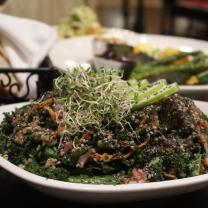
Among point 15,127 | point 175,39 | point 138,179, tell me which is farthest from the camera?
point 175,39

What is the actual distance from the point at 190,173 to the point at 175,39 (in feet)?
4.00

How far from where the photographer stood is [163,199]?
0.80 meters

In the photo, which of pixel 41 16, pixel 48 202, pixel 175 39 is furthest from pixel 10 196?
pixel 41 16

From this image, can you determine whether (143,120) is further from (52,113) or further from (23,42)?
(23,42)

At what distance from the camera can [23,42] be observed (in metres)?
1.42

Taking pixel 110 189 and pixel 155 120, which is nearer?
pixel 110 189

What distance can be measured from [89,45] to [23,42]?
0.44 metres

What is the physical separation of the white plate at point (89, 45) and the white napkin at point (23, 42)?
0.07 m

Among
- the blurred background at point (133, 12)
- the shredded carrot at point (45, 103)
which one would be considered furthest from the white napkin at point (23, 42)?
the shredded carrot at point (45, 103)

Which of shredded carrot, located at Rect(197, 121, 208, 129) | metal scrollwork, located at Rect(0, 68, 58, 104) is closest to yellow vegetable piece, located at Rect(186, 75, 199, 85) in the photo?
metal scrollwork, located at Rect(0, 68, 58, 104)

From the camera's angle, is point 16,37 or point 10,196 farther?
point 16,37

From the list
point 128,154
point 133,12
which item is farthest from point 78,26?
point 133,12

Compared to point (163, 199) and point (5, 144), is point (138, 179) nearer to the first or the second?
point (163, 199)

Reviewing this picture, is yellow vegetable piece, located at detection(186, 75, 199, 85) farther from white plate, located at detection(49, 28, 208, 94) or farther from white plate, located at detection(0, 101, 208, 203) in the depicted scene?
white plate, located at detection(0, 101, 208, 203)
